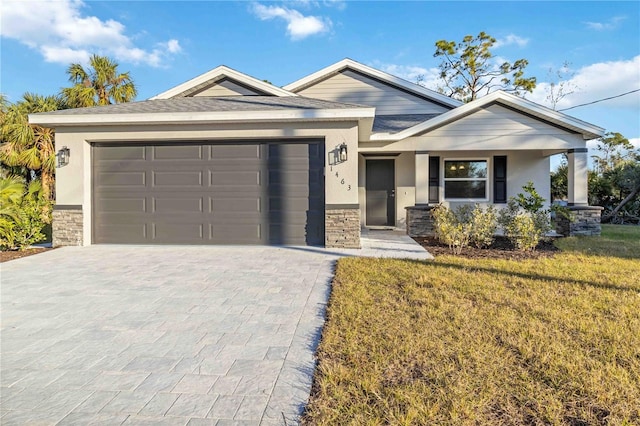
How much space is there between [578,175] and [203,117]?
9781 millimetres

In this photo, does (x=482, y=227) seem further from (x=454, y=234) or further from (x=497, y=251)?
(x=454, y=234)

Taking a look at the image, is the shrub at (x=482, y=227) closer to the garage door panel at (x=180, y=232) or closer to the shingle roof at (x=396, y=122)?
the shingle roof at (x=396, y=122)

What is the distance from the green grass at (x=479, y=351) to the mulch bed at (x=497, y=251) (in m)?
1.74

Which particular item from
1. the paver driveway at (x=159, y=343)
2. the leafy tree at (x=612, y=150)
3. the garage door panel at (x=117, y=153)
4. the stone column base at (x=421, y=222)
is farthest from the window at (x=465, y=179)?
the leafy tree at (x=612, y=150)

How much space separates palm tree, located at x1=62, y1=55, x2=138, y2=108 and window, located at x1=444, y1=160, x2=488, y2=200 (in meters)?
13.4

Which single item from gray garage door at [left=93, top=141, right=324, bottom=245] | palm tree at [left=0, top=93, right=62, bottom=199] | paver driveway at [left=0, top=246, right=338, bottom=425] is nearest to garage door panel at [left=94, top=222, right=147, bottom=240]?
gray garage door at [left=93, top=141, right=324, bottom=245]

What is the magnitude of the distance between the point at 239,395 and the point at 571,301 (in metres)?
3.87

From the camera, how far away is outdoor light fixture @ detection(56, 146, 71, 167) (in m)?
7.82

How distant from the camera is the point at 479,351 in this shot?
9.13 ft

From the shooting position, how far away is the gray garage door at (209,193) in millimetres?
7785

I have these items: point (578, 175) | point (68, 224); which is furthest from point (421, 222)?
point (68, 224)

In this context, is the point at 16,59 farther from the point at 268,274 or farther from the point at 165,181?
the point at 268,274

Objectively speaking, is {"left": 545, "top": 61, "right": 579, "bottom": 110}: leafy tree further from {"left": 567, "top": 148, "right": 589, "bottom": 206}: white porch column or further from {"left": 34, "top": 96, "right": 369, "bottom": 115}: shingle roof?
{"left": 34, "top": 96, "right": 369, "bottom": 115}: shingle roof

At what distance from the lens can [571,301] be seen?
13.2 feet
